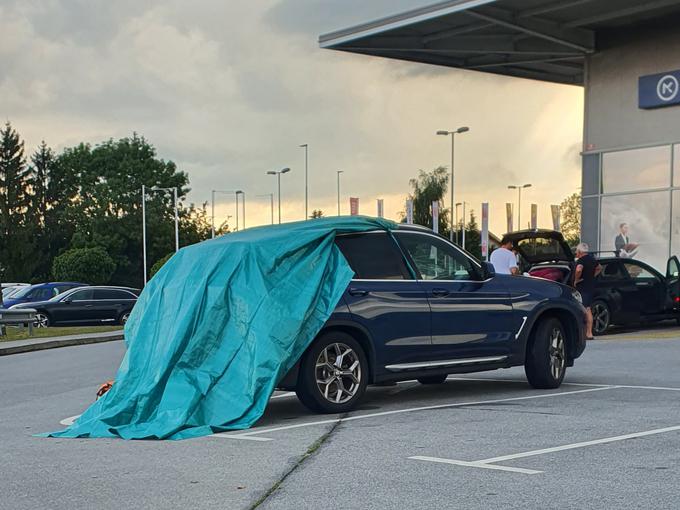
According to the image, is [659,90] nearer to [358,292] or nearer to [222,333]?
[358,292]

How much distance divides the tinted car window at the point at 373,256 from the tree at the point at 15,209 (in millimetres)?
80645

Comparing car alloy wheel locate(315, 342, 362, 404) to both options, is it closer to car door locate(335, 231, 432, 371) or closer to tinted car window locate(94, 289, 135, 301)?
car door locate(335, 231, 432, 371)

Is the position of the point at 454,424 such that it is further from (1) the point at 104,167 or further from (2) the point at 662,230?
(1) the point at 104,167

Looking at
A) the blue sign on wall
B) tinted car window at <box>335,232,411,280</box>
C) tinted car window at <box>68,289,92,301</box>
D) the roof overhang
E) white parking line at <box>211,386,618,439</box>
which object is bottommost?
tinted car window at <box>68,289,92,301</box>

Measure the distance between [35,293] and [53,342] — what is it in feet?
38.6

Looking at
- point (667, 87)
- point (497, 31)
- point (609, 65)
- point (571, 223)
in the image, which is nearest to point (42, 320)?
point (497, 31)

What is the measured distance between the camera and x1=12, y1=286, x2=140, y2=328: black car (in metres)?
33.5

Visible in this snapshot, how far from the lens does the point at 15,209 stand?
96.2 metres

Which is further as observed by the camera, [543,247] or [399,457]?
[543,247]

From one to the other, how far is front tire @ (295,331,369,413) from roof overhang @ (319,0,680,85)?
21744mm

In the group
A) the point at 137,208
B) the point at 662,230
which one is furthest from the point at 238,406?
the point at 137,208

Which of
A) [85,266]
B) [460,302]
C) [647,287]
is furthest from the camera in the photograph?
[85,266]

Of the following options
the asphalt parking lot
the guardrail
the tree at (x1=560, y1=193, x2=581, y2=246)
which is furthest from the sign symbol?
the tree at (x1=560, y1=193, x2=581, y2=246)

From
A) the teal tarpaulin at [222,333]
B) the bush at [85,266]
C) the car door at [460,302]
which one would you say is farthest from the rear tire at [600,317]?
the bush at [85,266]
